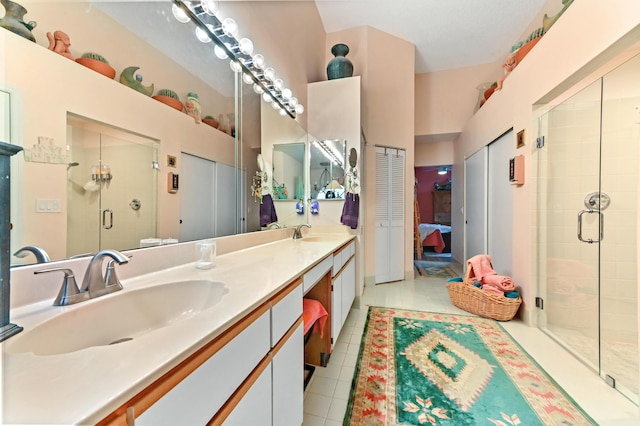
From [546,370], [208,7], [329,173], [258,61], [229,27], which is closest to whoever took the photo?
[208,7]

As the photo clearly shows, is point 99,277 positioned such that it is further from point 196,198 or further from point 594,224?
point 594,224

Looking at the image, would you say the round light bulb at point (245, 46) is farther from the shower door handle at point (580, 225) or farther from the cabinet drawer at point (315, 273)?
the shower door handle at point (580, 225)

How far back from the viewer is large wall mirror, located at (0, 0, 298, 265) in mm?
674

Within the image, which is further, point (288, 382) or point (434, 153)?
point (434, 153)

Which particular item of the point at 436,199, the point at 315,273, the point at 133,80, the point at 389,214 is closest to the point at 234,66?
the point at 133,80

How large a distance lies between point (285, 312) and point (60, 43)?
3.72 ft

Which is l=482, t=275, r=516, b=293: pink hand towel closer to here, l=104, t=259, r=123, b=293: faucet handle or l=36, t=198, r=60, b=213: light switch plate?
l=104, t=259, r=123, b=293: faucet handle

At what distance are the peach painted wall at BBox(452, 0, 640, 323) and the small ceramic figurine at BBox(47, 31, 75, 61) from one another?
8.20 ft

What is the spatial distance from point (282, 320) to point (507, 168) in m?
3.01

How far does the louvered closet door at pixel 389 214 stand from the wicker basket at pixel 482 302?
3.34ft

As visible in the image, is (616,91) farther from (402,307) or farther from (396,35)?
(396,35)

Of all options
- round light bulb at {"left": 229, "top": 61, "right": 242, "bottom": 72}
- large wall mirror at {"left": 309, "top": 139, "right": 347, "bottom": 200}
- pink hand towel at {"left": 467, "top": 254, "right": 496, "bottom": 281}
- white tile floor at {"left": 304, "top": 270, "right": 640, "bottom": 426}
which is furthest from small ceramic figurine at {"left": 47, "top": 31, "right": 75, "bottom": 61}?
pink hand towel at {"left": 467, "top": 254, "right": 496, "bottom": 281}

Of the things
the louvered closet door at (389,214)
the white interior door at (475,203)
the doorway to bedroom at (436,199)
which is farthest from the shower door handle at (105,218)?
the doorway to bedroom at (436,199)

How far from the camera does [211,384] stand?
54cm
